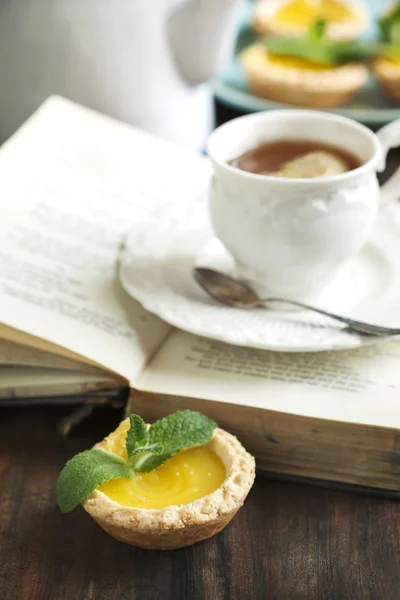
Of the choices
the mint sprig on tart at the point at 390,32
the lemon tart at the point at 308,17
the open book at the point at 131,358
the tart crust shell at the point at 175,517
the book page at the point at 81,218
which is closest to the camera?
the tart crust shell at the point at 175,517

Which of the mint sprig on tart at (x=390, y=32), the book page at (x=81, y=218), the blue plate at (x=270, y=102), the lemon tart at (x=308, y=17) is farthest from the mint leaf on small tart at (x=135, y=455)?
the lemon tart at (x=308, y=17)

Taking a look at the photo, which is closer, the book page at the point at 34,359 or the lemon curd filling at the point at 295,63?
the book page at the point at 34,359

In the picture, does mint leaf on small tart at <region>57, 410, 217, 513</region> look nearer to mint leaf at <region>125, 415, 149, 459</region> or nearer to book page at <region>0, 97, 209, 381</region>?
mint leaf at <region>125, 415, 149, 459</region>

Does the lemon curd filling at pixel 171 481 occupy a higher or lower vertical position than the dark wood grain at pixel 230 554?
higher

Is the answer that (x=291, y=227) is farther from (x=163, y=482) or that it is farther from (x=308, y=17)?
(x=308, y=17)

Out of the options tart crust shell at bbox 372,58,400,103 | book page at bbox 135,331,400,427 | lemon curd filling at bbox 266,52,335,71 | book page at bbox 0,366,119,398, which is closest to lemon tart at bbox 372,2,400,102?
tart crust shell at bbox 372,58,400,103

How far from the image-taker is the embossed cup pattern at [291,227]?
83 centimetres

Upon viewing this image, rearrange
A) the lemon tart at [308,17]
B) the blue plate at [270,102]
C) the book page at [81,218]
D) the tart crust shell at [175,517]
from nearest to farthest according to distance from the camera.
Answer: the tart crust shell at [175,517]
the book page at [81,218]
the blue plate at [270,102]
the lemon tart at [308,17]

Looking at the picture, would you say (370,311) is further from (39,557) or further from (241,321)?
(39,557)

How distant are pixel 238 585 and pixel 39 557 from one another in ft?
0.57

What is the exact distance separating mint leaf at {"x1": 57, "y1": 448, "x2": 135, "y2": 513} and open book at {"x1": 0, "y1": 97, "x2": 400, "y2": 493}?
0.11 m

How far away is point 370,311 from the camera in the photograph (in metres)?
0.86

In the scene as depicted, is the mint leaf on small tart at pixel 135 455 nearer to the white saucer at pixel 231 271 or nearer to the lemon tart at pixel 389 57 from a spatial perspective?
the white saucer at pixel 231 271

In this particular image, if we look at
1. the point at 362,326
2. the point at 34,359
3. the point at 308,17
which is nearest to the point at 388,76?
the point at 308,17
